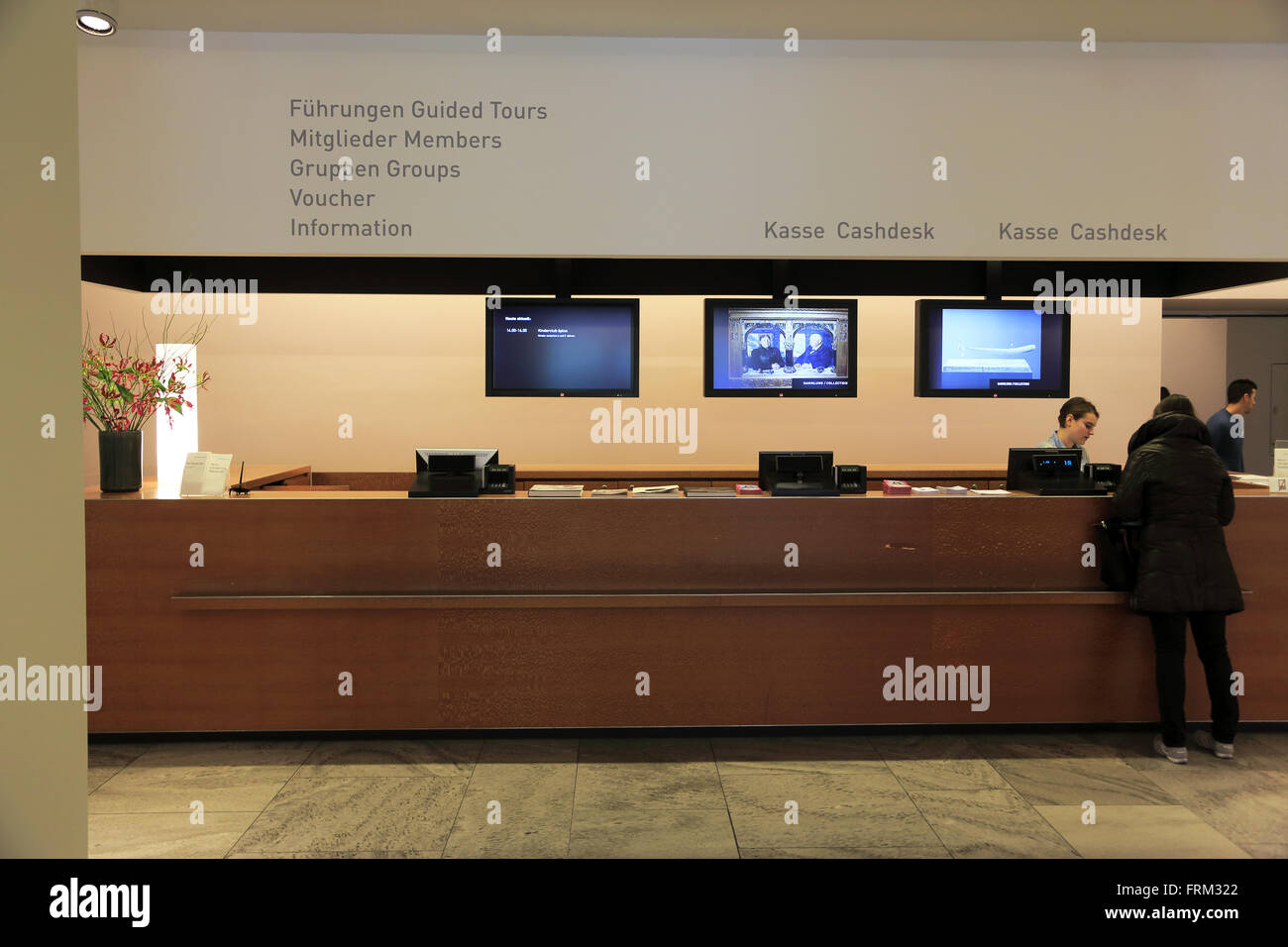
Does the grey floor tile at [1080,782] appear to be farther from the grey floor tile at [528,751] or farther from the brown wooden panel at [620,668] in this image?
the grey floor tile at [528,751]

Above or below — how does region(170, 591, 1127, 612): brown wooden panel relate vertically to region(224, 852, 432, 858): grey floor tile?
above

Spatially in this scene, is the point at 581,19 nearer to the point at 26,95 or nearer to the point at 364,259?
the point at 364,259

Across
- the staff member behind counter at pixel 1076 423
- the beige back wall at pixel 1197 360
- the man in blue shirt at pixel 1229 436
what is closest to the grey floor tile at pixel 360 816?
the staff member behind counter at pixel 1076 423

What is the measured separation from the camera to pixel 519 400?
6.93 meters

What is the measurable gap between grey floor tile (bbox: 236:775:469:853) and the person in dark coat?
10.2ft

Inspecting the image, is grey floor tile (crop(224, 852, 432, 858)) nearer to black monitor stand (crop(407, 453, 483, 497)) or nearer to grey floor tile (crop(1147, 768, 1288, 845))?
black monitor stand (crop(407, 453, 483, 497))

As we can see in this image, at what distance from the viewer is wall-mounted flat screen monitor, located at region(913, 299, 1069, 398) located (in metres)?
4.82

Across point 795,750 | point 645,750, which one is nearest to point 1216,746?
point 795,750

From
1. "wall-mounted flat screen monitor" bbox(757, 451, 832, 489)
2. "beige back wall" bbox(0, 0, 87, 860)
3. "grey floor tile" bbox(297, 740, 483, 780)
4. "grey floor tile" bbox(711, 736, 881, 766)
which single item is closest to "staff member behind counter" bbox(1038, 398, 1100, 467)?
"wall-mounted flat screen monitor" bbox(757, 451, 832, 489)
